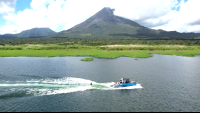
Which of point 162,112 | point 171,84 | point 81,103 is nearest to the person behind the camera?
point 162,112

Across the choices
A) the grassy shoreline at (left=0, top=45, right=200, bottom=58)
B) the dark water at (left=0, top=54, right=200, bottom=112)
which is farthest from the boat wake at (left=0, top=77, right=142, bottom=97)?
the grassy shoreline at (left=0, top=45, right=200, bottom=58)

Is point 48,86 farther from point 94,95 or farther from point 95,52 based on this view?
point 95,52

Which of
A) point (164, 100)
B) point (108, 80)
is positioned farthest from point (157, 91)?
point (108, 80)

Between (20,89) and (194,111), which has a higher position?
(20,89)

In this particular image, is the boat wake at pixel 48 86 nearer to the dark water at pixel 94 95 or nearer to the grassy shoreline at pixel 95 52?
the dark water at pixel 94 95

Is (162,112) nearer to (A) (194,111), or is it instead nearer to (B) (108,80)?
(A) (194,111)

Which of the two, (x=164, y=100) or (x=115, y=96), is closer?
(x=164, y=100)

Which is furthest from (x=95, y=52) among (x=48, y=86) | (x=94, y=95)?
(x=94, y=95)

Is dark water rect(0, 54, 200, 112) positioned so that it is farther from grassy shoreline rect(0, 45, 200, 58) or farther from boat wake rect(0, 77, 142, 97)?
grassy shoreline rect(0, 45, 200, 58)
